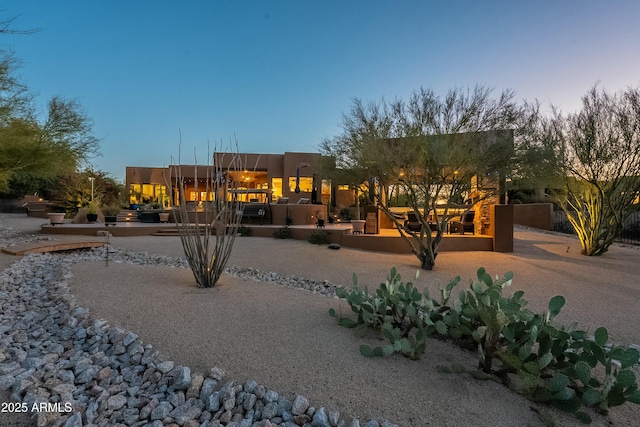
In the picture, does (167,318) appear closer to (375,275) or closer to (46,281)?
(46,281)

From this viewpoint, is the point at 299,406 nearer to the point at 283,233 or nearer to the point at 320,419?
the point at 320,419

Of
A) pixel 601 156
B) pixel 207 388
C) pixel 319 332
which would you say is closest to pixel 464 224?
pixel 601 156

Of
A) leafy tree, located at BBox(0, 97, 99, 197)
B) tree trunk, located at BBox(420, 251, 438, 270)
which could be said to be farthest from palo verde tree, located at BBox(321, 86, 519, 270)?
leafy tree, located at BBox(0, 97, 99, 197)

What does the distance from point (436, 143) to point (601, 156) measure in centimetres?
557

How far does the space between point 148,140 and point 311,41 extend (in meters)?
17.5

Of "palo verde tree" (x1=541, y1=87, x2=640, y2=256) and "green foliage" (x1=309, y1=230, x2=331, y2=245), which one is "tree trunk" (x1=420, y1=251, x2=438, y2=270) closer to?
"green foliage" (x1=309, y1=230, x2=331, y2=245)

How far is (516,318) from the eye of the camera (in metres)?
2.40

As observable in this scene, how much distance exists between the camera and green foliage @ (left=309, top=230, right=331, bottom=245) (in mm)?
11625

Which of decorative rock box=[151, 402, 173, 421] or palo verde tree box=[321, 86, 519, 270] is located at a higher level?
palo verde tree box=[321, 86, 519, 270]

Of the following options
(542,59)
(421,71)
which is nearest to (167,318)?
(421,71)

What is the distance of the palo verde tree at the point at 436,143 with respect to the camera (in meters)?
7.54

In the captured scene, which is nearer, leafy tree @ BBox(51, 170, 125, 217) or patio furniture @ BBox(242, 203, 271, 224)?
patio furniture @ BBox(242, 203, 271, 224)

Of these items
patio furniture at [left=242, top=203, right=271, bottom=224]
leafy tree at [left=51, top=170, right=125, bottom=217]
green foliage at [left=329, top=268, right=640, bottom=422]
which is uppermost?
leafy tree at [left=51, top=170, right=125, bottom=217]

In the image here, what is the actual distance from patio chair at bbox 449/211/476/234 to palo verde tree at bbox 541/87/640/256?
288 centimetres
